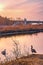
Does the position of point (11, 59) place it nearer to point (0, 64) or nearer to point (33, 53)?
point (0, 64)

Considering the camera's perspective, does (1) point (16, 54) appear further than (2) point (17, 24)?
No

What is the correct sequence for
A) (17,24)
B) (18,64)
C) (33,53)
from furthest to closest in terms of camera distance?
(17,24)
(33,53)
(18,64)

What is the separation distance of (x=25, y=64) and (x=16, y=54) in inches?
22.0

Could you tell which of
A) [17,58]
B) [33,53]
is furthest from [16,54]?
[33,53]

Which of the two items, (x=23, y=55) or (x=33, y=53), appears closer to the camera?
(x=23, y=55)

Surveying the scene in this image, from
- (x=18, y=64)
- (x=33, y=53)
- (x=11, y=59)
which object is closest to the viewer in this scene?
(x=18, y=64)

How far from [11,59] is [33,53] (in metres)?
3.86

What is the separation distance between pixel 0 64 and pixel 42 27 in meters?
60.9

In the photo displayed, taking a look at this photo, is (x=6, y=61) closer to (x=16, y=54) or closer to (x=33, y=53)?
(x=16, y=54)

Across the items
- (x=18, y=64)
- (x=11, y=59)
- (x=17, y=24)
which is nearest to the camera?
(x=18, y=64)

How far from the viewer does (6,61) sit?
34.7ft

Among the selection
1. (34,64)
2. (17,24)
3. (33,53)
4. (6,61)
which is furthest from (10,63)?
(17,24)

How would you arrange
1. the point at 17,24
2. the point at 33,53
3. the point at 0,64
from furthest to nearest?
the point at 17,24 < the point at 33,53 < the point at 0,64

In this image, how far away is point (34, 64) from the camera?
9.70 metres
